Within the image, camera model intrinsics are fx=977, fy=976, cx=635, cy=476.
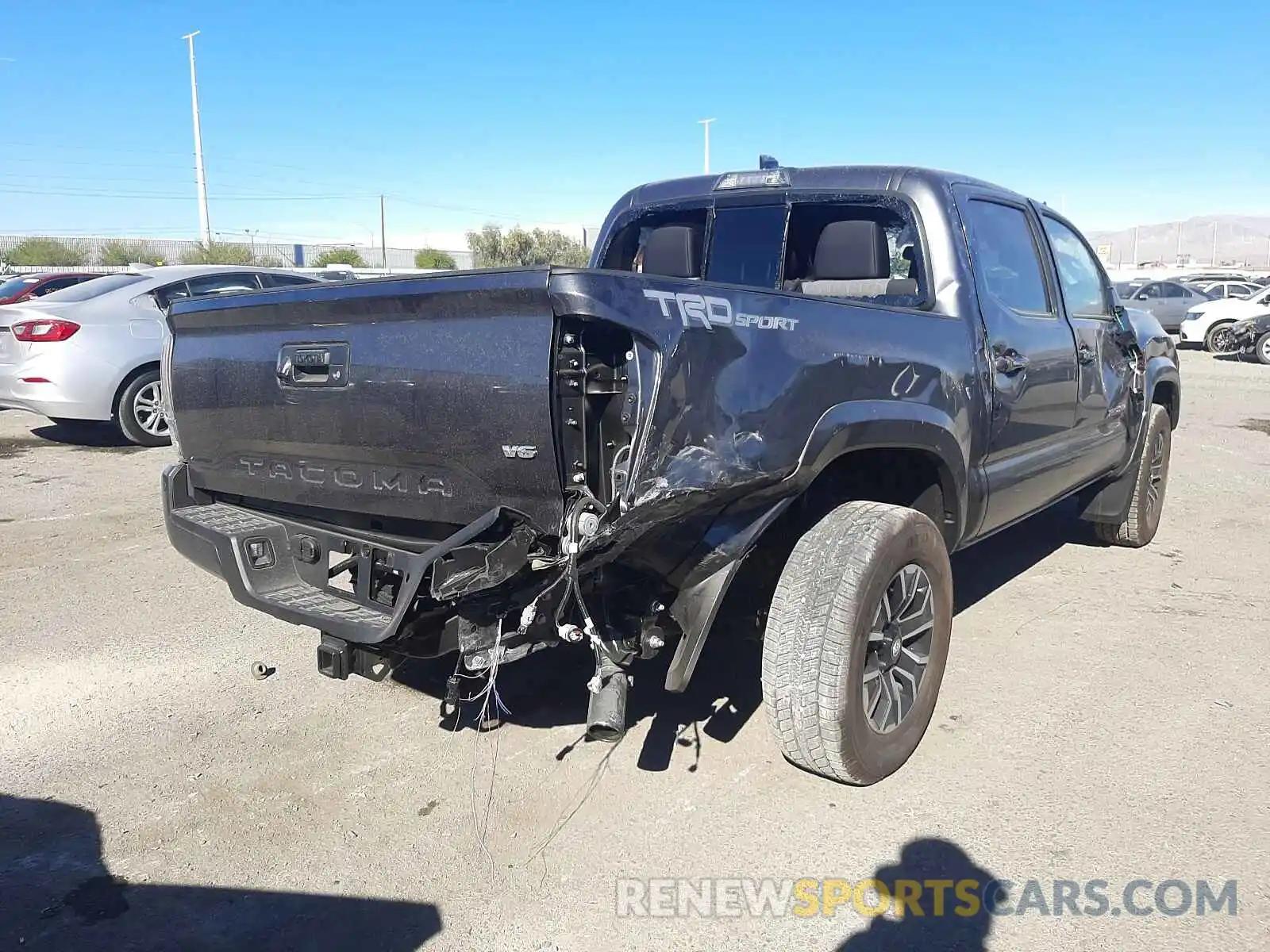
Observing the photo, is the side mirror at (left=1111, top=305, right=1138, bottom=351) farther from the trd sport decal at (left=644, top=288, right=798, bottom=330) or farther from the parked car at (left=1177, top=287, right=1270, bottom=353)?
the parked car at (left=1177, top=287, right=1270, bottom=353)

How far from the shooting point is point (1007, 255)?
417 cm

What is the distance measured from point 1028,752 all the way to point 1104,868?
683mm

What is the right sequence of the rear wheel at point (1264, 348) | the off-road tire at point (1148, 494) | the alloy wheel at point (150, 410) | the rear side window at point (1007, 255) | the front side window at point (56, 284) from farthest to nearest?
the rear wheel at point (1264, 348), the front side window at point (56, 284), the alloy wheel at point (150, 410), the off-road tire at point (1148, 494), the rear side window at point (1007, 255)

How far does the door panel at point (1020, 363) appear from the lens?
383 cm

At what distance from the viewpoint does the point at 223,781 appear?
327 cm

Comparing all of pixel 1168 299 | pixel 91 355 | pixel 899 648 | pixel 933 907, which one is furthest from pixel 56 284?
pixel 1168 299

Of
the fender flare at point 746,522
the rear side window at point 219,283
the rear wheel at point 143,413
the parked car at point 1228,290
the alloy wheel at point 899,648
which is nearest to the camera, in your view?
the fender flare at point 746,522

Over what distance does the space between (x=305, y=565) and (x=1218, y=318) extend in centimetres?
2376

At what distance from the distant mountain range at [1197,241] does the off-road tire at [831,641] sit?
96028mm

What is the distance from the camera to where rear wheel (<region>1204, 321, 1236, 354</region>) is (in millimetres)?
20828

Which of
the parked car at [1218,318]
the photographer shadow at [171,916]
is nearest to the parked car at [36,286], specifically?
the photographer shadow at [171,916]

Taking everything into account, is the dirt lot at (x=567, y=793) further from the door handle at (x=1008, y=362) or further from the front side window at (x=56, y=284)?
the front side window at (x=56, y=284)

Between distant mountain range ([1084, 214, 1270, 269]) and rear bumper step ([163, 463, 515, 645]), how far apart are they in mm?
96703

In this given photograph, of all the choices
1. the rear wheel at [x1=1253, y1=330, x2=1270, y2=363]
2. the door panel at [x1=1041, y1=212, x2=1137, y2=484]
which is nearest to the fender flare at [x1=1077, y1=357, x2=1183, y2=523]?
the door panel at [x1=1041, y1=212, x2=1137, y2=484]
